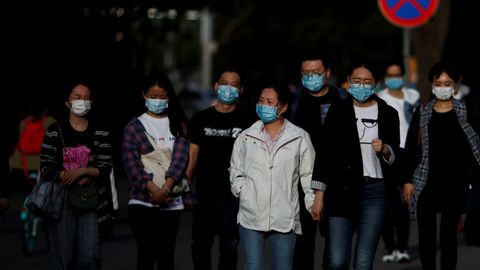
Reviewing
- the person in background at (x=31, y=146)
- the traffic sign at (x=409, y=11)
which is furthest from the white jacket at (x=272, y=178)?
the traffic sign at (x=409, y=11)

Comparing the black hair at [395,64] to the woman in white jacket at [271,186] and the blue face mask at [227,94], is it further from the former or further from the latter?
the woman in white jacket at [271,186]

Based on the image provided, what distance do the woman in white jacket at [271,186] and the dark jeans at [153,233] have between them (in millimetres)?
835

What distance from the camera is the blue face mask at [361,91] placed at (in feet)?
29.8

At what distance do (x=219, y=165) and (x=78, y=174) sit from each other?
1.40 meters

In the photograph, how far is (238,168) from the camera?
893 cm

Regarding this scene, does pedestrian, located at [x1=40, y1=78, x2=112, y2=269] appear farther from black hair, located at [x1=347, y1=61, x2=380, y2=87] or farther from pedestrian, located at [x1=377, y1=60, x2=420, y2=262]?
pedestrian, located at [x1=377, y1=60, x2=420, y2=262]

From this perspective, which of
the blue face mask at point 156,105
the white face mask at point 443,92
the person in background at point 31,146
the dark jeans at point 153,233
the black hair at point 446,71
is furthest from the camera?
the person in background at point 31,146

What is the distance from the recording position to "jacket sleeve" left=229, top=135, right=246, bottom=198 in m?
8.86

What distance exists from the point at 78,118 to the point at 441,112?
8.50ft

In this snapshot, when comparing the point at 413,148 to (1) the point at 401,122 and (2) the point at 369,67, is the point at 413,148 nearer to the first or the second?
(2) the point at 369,67

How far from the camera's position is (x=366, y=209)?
29.6ft

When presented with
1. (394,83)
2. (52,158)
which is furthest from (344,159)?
(394,83)

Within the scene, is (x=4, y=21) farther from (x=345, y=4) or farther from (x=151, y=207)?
(x=345, y=4)

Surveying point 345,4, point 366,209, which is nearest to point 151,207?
point 366,209
